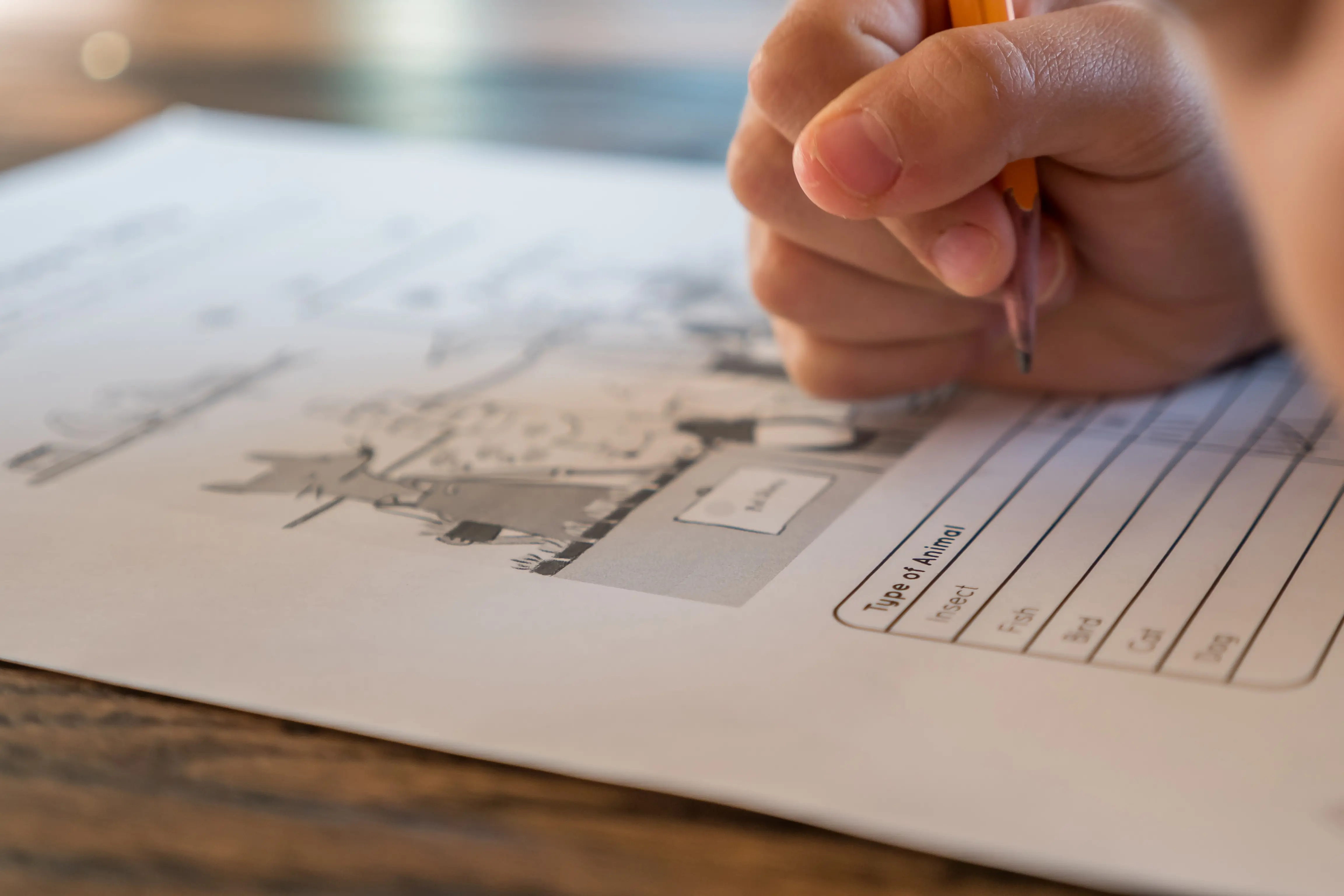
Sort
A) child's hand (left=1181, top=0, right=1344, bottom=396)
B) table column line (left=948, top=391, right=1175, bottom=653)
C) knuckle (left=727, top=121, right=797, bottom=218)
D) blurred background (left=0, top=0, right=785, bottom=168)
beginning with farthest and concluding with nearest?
blurred background (left=0, top=0, right=785, bottom=168)
knuckle (left=727, top=121, right=797, bottom=218)
table column line (left=948, top=391, right=1175, bottom=653)
child's hand (left=1181, top=0, right=1344, bottom=396)

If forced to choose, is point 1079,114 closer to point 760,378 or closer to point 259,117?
point 760,378

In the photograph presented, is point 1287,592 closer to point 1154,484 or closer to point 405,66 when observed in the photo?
point 1154,484

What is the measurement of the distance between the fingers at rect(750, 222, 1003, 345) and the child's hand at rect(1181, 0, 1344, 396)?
218 mm

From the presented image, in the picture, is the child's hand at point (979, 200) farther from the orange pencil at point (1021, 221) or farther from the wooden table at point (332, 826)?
the wooden table at point (332, 826)

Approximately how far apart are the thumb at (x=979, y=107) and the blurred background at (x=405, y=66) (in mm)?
463

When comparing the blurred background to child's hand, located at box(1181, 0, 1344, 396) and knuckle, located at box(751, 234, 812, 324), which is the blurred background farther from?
child's hand, located at box(1181, 0, 1344, 396)

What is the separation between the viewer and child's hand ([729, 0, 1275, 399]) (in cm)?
33

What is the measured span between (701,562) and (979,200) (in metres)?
0.14

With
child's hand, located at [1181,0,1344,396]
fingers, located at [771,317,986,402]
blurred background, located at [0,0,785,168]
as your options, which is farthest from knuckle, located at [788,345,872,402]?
blurred background, located at [0,0,785,168]

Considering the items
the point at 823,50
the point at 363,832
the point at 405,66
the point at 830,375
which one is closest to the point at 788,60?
the point at 823,50

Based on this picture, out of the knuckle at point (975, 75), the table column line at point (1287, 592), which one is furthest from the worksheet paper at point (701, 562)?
the knuckle at point (975, 75)

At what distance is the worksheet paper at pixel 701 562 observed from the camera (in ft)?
0.78

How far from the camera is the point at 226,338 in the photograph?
53 centimetres

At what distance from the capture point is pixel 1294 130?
0.64 ft
